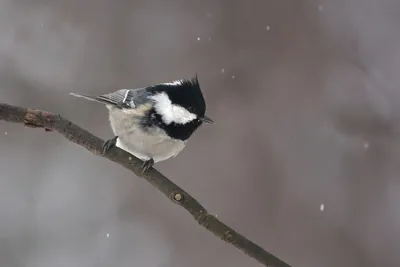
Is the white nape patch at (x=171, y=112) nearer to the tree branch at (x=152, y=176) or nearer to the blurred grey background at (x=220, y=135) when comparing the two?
the tree branch at (x=152, y=176)

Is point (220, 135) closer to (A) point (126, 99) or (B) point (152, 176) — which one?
(A) point (126, 99)

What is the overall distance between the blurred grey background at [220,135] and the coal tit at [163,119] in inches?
30.9

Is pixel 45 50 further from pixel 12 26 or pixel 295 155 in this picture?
pixel 295 155

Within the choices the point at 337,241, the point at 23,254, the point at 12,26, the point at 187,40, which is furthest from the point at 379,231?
the point at 12,26

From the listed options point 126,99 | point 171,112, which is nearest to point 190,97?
point 171,112

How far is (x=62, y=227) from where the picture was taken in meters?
2.13

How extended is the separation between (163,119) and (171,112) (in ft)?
0.09

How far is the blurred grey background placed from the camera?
208 cm

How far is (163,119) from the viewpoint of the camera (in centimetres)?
126

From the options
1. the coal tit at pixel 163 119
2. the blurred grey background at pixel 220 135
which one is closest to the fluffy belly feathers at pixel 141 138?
the coal tit at pixel 163 119

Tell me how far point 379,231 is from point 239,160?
0.64 m

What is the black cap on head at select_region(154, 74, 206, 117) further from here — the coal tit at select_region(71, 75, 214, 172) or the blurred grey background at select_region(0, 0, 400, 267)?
the blurred grey background at select_region(0, 0, 400, 267)

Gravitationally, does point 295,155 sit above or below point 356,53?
below

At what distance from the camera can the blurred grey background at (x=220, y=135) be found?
2.08m
